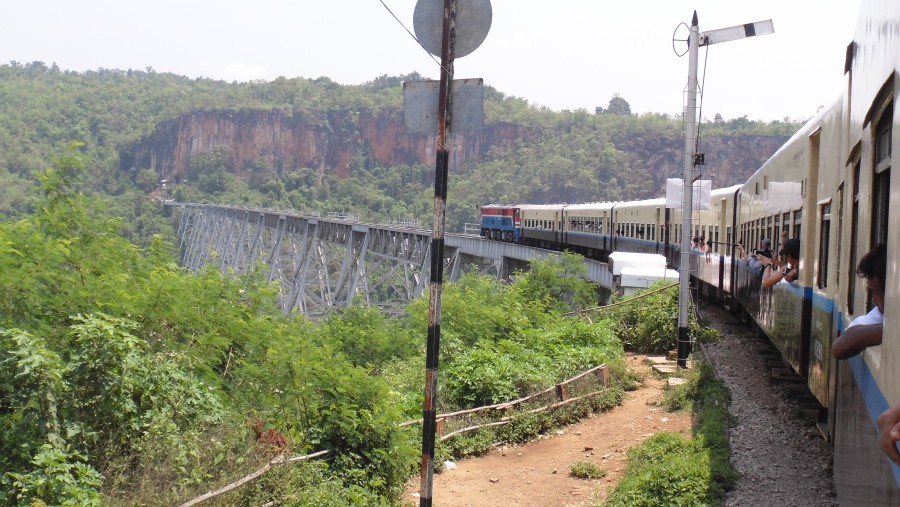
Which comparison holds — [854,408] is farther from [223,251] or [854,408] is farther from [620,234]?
[223,251]

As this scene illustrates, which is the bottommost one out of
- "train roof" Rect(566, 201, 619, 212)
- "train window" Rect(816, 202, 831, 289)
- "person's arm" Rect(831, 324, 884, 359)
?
"person's arm" Rect(831, 324, 884, 359)

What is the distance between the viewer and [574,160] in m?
95.0

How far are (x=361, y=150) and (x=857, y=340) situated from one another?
375 ft

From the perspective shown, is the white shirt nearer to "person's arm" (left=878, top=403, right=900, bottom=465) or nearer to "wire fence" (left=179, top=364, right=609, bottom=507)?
"person's arm" (left=878, top=403, right=900, bottom=465)

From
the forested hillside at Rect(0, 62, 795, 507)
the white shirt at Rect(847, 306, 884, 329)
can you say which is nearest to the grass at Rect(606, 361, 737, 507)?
the forested hillside at Rect(0, 62, 795, 507)

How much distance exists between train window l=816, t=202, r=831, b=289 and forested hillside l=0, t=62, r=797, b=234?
244 feet

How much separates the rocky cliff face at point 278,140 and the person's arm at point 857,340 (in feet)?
367

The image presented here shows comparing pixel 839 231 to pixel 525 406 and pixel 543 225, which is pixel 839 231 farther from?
pixel 543 225

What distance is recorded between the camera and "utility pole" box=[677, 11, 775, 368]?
1370 cm

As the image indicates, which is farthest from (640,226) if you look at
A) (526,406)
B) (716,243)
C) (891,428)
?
(891,428)

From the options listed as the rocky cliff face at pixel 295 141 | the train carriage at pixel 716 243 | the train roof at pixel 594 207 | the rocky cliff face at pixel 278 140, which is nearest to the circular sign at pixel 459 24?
the train carriage at pixel 716 243

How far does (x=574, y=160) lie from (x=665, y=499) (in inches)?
3520

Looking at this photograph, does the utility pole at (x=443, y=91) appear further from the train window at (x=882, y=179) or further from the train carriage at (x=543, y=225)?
the train carriage at (x=543, y=225)

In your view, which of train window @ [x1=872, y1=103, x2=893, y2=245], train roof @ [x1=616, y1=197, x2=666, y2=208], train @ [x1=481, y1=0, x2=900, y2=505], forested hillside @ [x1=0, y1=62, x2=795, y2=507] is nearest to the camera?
train @ [x1=481, y1=0, x2=900, y2=505]
